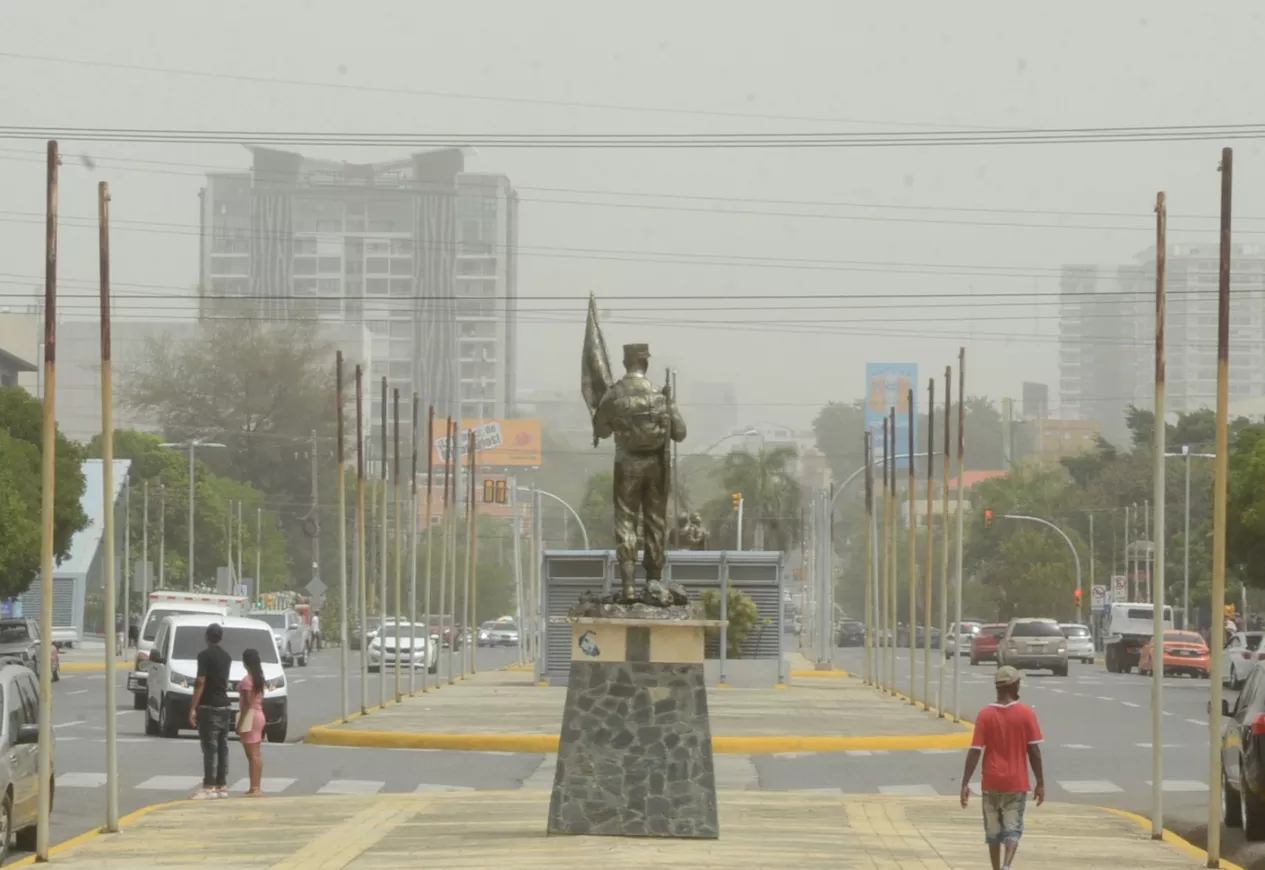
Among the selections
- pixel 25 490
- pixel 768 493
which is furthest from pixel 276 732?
pixel 768 493

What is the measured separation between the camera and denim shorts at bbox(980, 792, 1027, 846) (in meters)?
15.9

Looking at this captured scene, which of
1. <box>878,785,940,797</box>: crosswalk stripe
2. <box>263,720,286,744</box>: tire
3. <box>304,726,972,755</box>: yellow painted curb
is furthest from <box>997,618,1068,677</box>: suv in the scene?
<box>878,785,940,797</box>: crosswalk stripe

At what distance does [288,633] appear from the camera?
73.2m

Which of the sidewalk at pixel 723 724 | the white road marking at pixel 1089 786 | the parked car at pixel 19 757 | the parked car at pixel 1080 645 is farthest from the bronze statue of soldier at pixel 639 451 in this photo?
the parked car at pixel 1080 645

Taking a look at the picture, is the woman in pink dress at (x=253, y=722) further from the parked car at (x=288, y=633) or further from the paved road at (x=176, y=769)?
the parked car at (x=288, y=633)

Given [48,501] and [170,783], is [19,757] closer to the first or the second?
[48,501]

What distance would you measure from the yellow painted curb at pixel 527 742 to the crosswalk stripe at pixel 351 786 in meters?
6.21

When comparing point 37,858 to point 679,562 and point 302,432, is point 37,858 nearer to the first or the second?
point 679,562

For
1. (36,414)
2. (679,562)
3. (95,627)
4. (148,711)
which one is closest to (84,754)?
(148,711)

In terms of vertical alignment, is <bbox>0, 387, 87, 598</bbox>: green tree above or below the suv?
above

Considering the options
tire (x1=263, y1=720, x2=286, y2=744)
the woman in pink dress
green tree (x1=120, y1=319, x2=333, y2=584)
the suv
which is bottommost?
the suv

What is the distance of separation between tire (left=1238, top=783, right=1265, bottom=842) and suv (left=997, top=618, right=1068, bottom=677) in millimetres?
46497

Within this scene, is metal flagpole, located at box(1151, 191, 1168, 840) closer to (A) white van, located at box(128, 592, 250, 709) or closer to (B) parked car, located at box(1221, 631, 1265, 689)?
(A) white van, located at box(128, 592, 250, 709)

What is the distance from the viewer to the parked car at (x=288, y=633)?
71312mm
